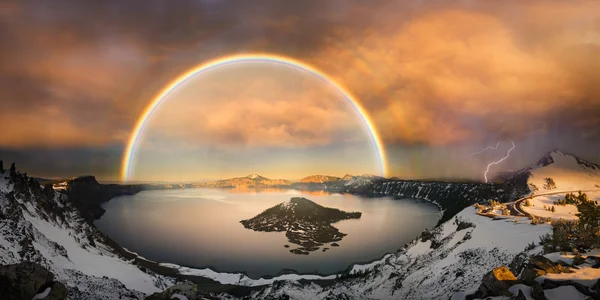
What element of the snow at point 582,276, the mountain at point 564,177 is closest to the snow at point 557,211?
the snow at point 582,276

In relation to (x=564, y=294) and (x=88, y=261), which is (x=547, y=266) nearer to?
(x=564, y=294)

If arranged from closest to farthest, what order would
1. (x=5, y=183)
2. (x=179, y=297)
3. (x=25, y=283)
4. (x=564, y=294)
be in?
(x=564, y=294), (x=25, y=283), (x=179, y=297), (x=5, y=183)

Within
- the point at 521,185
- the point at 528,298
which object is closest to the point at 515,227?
the point at 528,298

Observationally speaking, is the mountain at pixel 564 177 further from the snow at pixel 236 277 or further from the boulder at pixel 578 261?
the boulder at pixel 578 261

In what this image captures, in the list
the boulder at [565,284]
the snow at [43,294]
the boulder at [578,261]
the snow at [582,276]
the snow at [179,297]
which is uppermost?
the boulder at [578,261]

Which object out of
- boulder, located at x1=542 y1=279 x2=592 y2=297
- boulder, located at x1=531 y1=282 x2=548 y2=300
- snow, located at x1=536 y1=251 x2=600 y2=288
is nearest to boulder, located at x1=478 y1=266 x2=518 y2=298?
boulder, located at x1=531 y1=282 x2=548 y2=300

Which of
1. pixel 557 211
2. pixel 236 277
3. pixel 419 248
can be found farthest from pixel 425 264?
pixel 236 277
